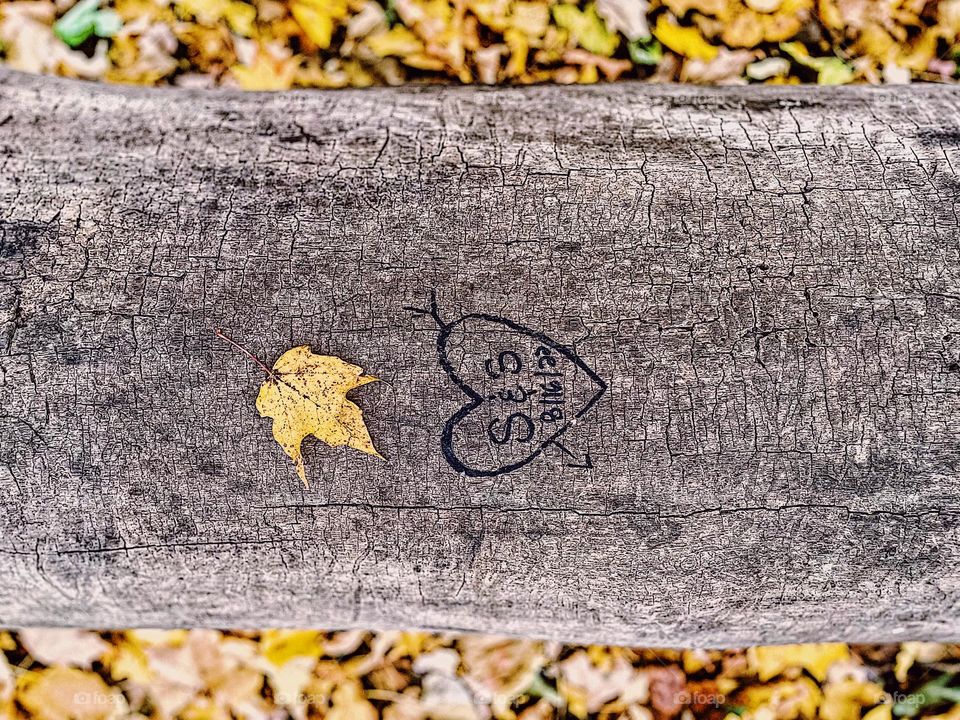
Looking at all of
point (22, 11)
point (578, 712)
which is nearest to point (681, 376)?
point (578, 712)

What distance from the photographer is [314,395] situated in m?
1.17

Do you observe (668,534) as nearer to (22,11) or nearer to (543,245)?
(543,245)

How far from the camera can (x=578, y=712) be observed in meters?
2.33

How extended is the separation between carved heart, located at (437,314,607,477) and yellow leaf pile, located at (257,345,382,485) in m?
0.14

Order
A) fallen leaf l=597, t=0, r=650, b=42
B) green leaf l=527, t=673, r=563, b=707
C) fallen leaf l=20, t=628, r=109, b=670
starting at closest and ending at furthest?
fallen leaf l=597, t=0, r=650, b=42
fallen leaf l=20, t=628, r=109, b=670
green leaf l=527, t=673, r=563, b=707

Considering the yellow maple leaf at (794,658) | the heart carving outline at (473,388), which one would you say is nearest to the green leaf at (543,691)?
the yellow maple leaf at (794,658)

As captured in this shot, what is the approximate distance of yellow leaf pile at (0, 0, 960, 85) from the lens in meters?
2.10

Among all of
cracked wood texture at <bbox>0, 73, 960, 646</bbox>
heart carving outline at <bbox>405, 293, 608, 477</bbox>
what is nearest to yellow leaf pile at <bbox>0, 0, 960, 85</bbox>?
cracked wood texture at <bbox>0, 73, 960, 646</bbox>

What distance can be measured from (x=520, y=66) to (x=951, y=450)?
1555 millimetres

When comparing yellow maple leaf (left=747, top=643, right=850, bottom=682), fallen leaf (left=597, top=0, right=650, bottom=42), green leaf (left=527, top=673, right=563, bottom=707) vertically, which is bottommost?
green leaf (left=527, top=673, right=563, bottom=707)

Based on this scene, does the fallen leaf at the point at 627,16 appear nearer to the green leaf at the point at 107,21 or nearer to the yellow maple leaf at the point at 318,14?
the yellow maple leaf at the point at 318,14

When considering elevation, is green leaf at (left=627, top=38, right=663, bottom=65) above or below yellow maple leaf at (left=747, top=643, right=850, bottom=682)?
above

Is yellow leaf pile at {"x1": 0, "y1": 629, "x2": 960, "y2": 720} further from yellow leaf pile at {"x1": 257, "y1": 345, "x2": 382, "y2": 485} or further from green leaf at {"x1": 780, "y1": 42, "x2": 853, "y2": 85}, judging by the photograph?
green leaf at {"x1": 780, "y1": 42, "x2": 853, "y2": 85}

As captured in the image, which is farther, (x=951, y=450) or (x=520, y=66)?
(x=520, y=66)
